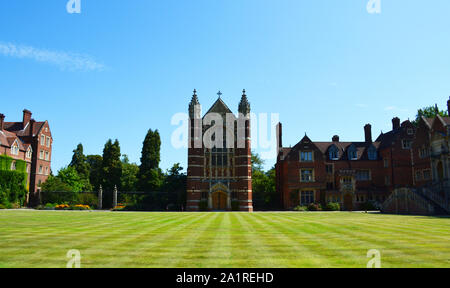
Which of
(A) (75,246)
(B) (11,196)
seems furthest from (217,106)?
(A) (75,246)

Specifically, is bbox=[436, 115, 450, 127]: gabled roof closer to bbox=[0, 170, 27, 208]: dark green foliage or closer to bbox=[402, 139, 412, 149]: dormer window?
bbox=[402, 139, 412, 149]: dormer window

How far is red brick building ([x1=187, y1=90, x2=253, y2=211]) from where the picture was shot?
5131cm

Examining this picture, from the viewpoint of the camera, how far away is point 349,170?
5172cm

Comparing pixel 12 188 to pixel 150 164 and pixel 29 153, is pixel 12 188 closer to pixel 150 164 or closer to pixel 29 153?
pixel 29 153

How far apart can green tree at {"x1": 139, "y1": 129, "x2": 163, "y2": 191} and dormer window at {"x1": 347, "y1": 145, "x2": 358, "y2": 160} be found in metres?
31.4

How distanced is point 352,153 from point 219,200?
74.2 feet

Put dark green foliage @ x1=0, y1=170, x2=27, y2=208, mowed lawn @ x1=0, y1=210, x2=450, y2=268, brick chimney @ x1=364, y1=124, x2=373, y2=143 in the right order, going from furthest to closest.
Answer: brick chimney @ x1=364, y1=124, x2=373, y2=143 < dark green foliage @ x1=0, y1=170, x2=27, y2=208 < mowed lawn @ x1=0, y1=210, x2=450, y2=268

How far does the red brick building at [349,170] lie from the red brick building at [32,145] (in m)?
40.0

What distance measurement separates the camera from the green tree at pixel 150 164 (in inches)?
2251

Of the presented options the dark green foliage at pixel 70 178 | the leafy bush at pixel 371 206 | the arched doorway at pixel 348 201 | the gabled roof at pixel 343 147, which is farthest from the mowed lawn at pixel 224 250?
the dark green foliage at pixel 70 178

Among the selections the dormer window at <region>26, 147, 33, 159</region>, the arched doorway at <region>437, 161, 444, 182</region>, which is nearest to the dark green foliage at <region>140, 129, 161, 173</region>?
the dormer window at <region>26, 147, 33, 159</region>

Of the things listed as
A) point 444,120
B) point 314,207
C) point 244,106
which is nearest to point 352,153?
point 314,207

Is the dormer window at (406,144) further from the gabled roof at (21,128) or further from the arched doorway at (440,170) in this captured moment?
the gabled roof at (21,128)
